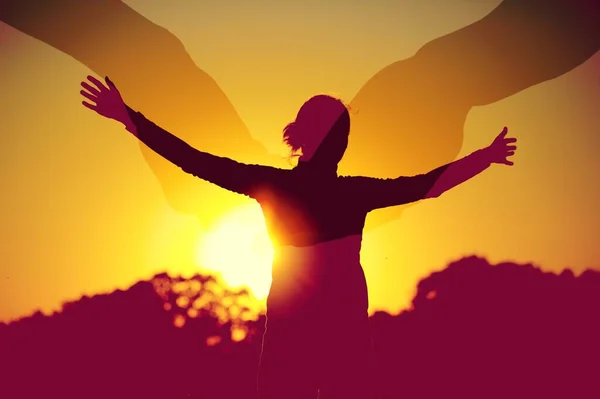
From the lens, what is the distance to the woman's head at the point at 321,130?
2371 mm

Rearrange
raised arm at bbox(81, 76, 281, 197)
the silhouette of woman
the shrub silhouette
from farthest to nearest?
the shrub silhouette < raised arm at bbox(81, 76, 281, 197) < the silhouette of woman

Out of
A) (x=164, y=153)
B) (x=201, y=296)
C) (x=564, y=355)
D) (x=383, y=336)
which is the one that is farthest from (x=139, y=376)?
(x=164, y=153)

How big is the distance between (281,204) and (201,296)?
1451 centimetres

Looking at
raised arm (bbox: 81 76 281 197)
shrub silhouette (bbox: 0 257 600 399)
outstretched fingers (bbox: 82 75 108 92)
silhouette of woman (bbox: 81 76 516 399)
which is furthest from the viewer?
shrub silhouette (bbox: 0 257 600 399)

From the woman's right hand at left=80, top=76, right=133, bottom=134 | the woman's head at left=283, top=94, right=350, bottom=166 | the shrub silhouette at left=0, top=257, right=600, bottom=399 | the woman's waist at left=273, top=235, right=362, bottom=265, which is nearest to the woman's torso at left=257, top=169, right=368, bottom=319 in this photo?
the woman's waist at left=273, top=235, right=362, bottom=265

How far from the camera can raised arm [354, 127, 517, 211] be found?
237cm

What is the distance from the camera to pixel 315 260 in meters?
2.24

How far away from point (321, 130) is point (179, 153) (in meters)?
0.59

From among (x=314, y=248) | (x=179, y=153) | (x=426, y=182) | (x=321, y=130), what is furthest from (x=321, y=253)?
(x=179, y=153)

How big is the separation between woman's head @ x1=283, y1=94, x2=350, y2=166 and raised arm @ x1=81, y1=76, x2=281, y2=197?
173 mm

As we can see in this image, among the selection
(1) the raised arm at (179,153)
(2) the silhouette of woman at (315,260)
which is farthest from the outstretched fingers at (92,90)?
(2) the silhouette of woman at (315,260)

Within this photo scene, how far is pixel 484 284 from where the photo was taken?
49.9 feet

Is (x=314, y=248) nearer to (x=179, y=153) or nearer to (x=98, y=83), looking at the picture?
(x=179, y=153)

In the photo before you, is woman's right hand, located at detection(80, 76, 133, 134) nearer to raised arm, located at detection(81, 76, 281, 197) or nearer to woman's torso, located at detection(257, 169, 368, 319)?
raised arm, located at detection(81, 76, 281, 197)
